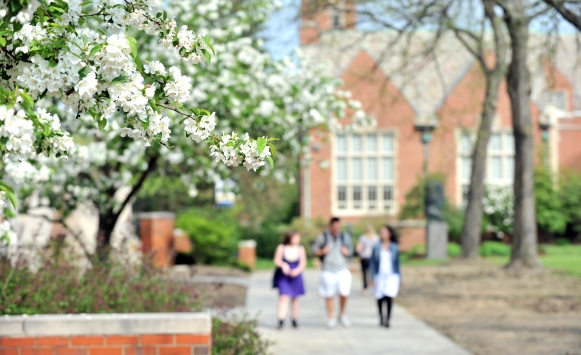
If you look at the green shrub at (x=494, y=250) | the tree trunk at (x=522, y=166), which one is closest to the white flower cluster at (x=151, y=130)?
the tree trunk at (x=522, y=166)

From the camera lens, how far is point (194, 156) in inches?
566

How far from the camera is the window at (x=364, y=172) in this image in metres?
38.5

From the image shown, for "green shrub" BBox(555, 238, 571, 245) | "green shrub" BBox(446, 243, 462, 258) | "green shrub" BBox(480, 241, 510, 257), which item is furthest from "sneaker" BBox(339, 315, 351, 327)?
"green shrub" BBox(555, 238, 571, 245)

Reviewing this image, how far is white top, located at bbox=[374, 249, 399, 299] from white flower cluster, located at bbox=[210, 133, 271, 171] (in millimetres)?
8933

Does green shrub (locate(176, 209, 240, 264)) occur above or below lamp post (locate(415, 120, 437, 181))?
below

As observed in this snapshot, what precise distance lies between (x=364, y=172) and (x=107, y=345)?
32.2 m

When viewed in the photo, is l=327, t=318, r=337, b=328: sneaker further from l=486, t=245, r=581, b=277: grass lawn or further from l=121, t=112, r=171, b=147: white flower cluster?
l=486, t=245, r=581, b=277: grass lawn

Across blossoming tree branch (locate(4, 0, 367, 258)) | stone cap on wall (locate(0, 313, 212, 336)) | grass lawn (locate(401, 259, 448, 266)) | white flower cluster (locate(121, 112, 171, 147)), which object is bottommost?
grass lawn (locate(401, 259, 448, 266))

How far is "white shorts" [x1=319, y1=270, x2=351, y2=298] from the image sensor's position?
12.7 m

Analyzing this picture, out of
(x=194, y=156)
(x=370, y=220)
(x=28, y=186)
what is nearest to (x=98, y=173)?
(x=194, y=156)

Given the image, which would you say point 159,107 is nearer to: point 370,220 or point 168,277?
point 168,277

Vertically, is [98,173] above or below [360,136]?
below

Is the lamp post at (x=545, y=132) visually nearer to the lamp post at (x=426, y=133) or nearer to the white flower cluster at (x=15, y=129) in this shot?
the lamp post at (x=426, y=133)

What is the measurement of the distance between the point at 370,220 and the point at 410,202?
1.75 m
